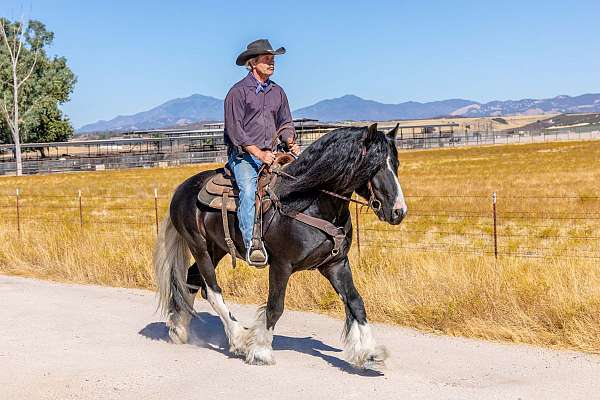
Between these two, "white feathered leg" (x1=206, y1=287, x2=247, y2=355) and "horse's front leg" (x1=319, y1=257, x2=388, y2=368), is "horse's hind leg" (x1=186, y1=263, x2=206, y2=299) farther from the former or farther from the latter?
"horse's front leg" (x1=319, y1=257, x2=388, y2=368)

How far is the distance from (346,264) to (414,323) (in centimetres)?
195

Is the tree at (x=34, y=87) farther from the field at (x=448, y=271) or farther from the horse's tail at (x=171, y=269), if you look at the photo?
the horse's tail at (x=171, y=269)

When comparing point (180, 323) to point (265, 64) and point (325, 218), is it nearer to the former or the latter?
point (325, 218)

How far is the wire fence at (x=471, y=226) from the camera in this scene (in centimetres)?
1484

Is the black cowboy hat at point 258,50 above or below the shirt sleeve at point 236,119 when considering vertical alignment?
above

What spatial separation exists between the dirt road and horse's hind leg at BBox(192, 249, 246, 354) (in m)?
0.17

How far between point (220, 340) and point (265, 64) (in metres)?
2.99

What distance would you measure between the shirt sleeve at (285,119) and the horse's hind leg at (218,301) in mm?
1498

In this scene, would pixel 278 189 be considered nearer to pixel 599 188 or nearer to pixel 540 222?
pixel 540 222

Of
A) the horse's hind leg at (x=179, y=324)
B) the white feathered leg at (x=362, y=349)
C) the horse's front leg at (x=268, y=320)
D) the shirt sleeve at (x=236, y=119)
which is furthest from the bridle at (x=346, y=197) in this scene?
the horse's hind leg at (x=179, y=324)

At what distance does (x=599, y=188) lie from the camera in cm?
2780

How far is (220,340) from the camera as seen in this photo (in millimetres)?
8141

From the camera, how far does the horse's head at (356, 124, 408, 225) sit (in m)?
6.04

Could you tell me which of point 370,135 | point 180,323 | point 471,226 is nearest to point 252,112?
point 370,135
